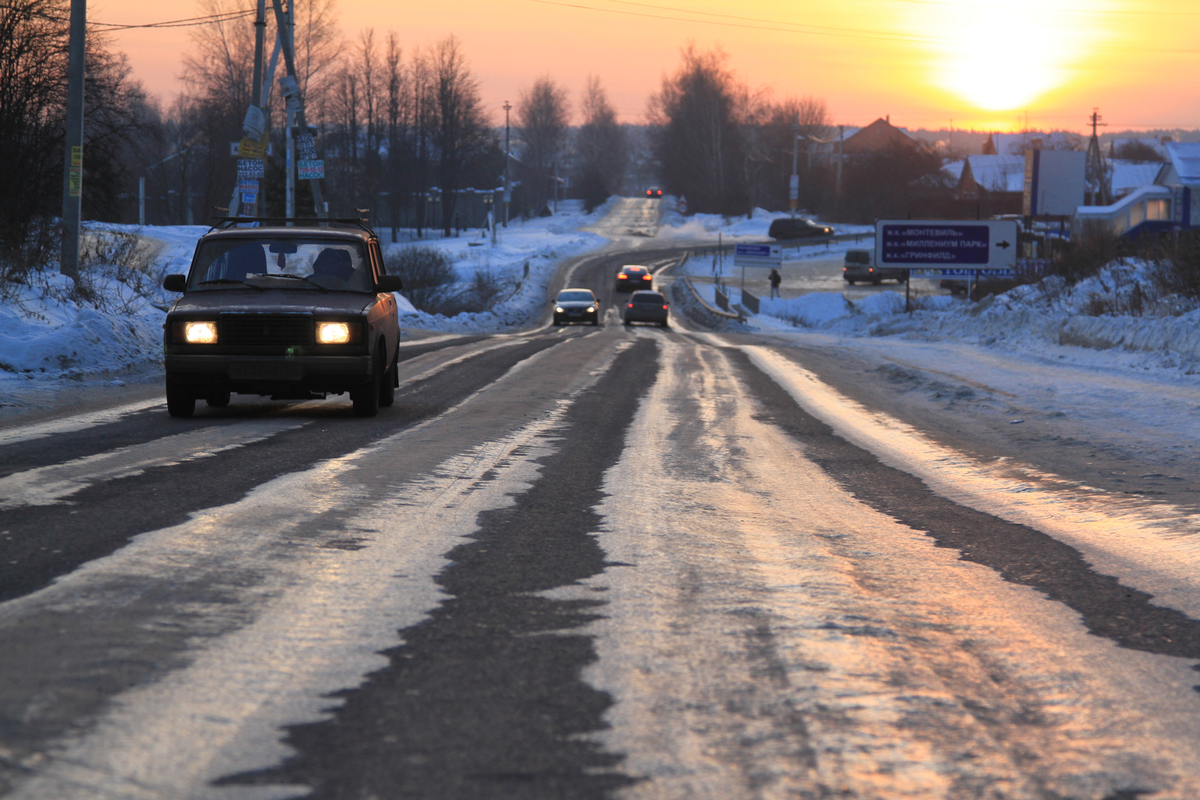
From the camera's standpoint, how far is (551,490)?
6.57 meters

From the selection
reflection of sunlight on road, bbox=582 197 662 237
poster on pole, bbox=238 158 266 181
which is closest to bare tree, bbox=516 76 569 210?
reflection of sunlight on road, bbox=582 197 662 237

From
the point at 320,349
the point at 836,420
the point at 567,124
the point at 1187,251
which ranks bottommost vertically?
the point at 836,420

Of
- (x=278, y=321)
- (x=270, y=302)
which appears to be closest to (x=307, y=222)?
(x=270, y=302)

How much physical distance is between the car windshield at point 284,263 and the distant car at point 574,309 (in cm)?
2879

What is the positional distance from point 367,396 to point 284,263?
171 cm

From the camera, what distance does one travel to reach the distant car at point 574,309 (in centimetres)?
3972

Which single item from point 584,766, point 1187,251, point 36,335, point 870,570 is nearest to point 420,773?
point 584,766

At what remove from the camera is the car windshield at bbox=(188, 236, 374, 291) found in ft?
34.5

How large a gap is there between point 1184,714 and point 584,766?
1742 mm

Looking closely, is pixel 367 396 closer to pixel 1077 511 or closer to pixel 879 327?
pixel 1077 511

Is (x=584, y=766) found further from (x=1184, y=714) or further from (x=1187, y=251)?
(x=1187, y=251)

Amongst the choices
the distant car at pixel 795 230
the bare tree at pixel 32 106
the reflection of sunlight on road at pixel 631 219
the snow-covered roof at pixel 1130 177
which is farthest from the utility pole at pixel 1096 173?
the bare tree at pixel 32 106

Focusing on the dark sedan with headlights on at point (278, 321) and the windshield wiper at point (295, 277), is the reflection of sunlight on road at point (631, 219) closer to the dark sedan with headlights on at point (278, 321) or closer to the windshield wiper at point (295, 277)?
the dark sedan with headlights on at point (278, 321)

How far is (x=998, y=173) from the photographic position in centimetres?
11869
